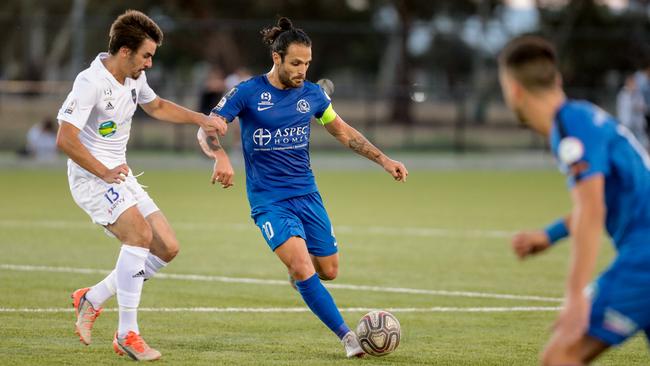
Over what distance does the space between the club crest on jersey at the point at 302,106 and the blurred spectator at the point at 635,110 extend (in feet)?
61.2

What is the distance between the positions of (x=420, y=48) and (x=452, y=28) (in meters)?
2.37

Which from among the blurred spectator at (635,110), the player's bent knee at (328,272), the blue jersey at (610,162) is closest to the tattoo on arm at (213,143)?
the player's bent knee at (328,272)

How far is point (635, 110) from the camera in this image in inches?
1014

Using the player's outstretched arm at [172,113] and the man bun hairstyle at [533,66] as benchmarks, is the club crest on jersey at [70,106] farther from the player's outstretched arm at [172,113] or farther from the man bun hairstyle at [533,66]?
the man bun hairstyle at [533,66]

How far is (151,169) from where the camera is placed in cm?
2834

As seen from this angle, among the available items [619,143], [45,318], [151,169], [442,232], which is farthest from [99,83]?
[151,169]

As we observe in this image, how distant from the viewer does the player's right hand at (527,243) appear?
489 centimetres

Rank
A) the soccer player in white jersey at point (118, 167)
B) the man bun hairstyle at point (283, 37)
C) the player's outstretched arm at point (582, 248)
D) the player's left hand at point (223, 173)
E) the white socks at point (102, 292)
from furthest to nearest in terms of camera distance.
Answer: the man bun hairstyle at point (283, 37), the white socks at point (102, 292), the player's left hand at point (223, 173), the soccer player in white jersey at point (118, 167), the player's outstretched arm at point (582, 248)

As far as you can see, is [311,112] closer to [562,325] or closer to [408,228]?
[562,325]

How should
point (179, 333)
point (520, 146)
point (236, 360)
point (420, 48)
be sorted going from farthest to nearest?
1. point (420, 48)
2. point (520, 146)
3. point (179, 333)
4. point (236, 360)


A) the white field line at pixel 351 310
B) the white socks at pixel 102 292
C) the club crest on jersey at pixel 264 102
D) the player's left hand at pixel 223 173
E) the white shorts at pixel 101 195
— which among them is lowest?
the white field line at pixel 351 310

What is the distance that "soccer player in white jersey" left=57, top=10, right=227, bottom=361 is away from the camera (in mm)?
7105

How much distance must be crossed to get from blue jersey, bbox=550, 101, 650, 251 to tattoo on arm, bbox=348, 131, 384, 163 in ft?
11.4

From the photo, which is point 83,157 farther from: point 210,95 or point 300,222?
point 210,95
